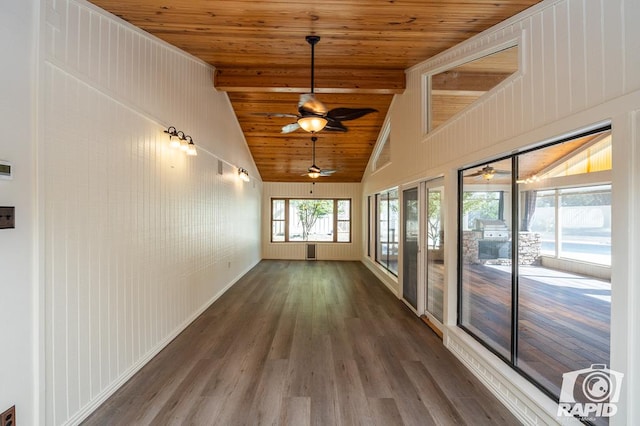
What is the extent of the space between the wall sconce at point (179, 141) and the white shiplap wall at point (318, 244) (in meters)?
5.88

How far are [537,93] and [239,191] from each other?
Result: 577cm

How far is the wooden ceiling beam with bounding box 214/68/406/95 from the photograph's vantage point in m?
4.59

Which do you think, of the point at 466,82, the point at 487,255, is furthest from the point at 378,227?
the point at 466,82

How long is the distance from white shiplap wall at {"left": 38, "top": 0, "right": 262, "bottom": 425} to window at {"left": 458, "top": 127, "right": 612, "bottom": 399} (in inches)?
142

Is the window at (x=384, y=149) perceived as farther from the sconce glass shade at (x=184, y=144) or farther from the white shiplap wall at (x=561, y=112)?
the sconce glass shade at (x=184, y=144)

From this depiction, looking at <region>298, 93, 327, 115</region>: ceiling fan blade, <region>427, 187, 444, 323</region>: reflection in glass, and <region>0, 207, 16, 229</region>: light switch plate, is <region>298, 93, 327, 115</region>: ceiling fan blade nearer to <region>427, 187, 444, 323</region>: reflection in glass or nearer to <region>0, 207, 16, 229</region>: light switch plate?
A: <region>427, 187, 444, 323</region>: reflection in glass

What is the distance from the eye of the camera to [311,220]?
9758 mm

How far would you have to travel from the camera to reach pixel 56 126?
193cm

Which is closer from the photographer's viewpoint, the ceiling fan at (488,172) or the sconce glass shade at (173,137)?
the ceiling fan at (488,172)

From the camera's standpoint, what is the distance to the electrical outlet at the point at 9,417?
5.37 ft

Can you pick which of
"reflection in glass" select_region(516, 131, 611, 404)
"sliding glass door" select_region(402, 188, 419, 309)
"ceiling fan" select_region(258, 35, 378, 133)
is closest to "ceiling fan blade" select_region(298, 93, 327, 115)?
"ceiling fan" select_region(258, 35, 378, 133)

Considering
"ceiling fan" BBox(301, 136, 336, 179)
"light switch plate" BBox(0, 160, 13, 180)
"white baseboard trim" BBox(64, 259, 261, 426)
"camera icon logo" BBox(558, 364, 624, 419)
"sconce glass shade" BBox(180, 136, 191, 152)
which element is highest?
"ceiling fan" BBox(301, 136, 336, 179)

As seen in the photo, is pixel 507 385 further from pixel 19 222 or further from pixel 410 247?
pixel 19 222

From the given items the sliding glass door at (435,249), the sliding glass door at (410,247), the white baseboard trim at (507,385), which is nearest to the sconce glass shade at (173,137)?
the sliding glass door at (435,249)
